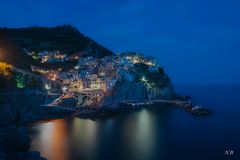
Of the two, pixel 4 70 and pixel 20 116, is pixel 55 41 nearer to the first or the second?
pixel 4 70

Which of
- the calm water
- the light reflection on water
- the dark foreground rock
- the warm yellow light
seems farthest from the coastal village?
the light reflection on water

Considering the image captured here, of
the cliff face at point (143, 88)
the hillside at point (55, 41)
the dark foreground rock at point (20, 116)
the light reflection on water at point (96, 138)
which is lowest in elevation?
the light reflection on water at point (96, 138)

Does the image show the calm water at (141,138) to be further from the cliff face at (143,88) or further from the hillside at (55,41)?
the hillside at (55,41)

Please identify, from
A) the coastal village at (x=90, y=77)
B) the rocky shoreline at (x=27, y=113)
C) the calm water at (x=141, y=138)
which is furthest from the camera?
the coastal village at (x=90, y=77)

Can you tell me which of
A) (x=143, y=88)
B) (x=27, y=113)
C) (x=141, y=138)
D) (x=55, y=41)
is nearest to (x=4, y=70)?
(x=27, y=113)

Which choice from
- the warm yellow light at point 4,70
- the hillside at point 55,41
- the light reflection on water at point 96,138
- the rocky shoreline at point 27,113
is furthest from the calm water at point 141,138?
the hillside at point 55,41

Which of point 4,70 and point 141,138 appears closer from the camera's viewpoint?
point 141,138

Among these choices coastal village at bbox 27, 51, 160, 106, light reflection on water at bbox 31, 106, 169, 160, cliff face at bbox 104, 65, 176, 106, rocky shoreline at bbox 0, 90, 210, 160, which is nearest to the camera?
rocky shoreline at bbox 0, 90, 210, 160

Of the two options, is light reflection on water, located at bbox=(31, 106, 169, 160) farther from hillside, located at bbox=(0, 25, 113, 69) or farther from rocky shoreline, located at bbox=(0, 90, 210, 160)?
hillside, located at bbox=(0, 25, 113, 69)

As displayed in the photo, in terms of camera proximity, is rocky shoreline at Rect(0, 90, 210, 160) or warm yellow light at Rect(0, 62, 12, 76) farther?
warm yellow light at Rect(0, 62, 12, 76)
